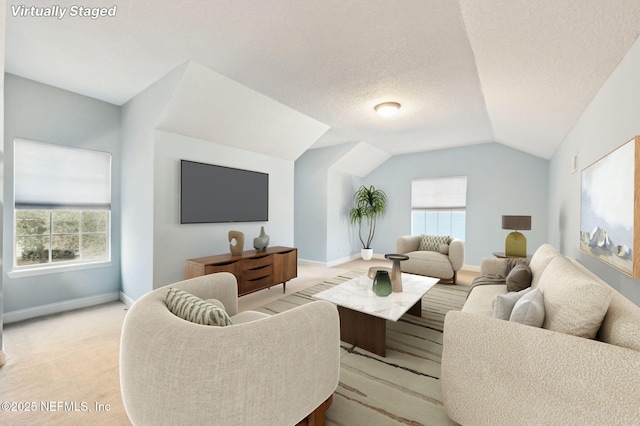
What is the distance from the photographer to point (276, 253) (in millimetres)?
3809

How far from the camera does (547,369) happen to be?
3.64ft

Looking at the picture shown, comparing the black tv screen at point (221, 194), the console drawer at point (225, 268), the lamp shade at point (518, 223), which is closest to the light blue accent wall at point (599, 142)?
the lamp shade at point (518, 223)

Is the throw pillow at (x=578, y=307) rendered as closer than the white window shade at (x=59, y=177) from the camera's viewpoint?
Yes

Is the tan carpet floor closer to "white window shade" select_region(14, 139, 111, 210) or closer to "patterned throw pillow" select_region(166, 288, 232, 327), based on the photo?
"patterned throw pillow" select_region(166, 288, 232, 327)

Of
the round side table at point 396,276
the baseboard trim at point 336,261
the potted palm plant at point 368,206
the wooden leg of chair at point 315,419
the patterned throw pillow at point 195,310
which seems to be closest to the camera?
the patterned throw pillow at point 195,310

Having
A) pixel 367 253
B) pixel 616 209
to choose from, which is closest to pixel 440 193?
pixel 367 253

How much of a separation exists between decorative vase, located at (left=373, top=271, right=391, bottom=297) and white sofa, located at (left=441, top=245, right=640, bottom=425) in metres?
0.98

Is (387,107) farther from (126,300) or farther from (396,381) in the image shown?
(126,300)

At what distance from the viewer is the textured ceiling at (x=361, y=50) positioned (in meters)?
1.57

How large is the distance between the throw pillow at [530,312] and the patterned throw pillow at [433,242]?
3.35 m

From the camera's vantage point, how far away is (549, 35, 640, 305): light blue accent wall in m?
1.48

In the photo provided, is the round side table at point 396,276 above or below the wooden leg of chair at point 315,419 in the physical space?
above

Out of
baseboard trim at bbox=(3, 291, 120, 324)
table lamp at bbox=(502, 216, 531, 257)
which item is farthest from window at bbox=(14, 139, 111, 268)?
table lamp at bbox=(502, 216, 531, 257)

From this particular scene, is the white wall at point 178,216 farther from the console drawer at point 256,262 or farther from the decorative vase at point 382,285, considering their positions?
the decorative vase at point 382,285
